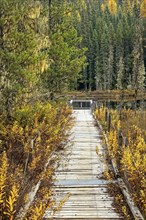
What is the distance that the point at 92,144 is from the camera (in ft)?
43.7

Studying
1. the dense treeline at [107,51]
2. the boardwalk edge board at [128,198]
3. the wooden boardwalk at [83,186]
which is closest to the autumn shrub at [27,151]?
the wooden boardwalk at [83,186]

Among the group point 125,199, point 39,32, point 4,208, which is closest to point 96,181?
point 125,199

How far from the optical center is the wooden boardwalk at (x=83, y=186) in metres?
6.82

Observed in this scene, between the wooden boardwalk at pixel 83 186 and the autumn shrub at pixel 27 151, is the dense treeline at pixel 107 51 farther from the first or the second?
the wooden boardwalk at pixel 83 186

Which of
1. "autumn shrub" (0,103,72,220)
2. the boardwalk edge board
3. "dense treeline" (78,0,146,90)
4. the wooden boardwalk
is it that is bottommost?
the wooden boardwalk

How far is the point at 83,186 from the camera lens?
8398mm

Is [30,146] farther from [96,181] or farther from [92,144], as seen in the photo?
[92,144]

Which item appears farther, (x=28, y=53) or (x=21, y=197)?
(x=28, y=53)

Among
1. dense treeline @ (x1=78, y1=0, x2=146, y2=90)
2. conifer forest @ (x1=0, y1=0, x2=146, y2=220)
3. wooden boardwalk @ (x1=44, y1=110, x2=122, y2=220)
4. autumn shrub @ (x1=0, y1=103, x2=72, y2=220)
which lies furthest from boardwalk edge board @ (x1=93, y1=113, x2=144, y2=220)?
dense treeline @ (x1=78, y1=0, x2=146, y2=90)

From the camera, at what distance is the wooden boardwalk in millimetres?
6824

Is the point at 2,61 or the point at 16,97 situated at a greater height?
the point at 2,61

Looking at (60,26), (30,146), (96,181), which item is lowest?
(96,181)

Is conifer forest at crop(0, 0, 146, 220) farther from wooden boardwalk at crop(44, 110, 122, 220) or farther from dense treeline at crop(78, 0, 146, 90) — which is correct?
dense treeline at crop(78, 0, 146, 90)

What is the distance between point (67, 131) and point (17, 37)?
630 centimetres
